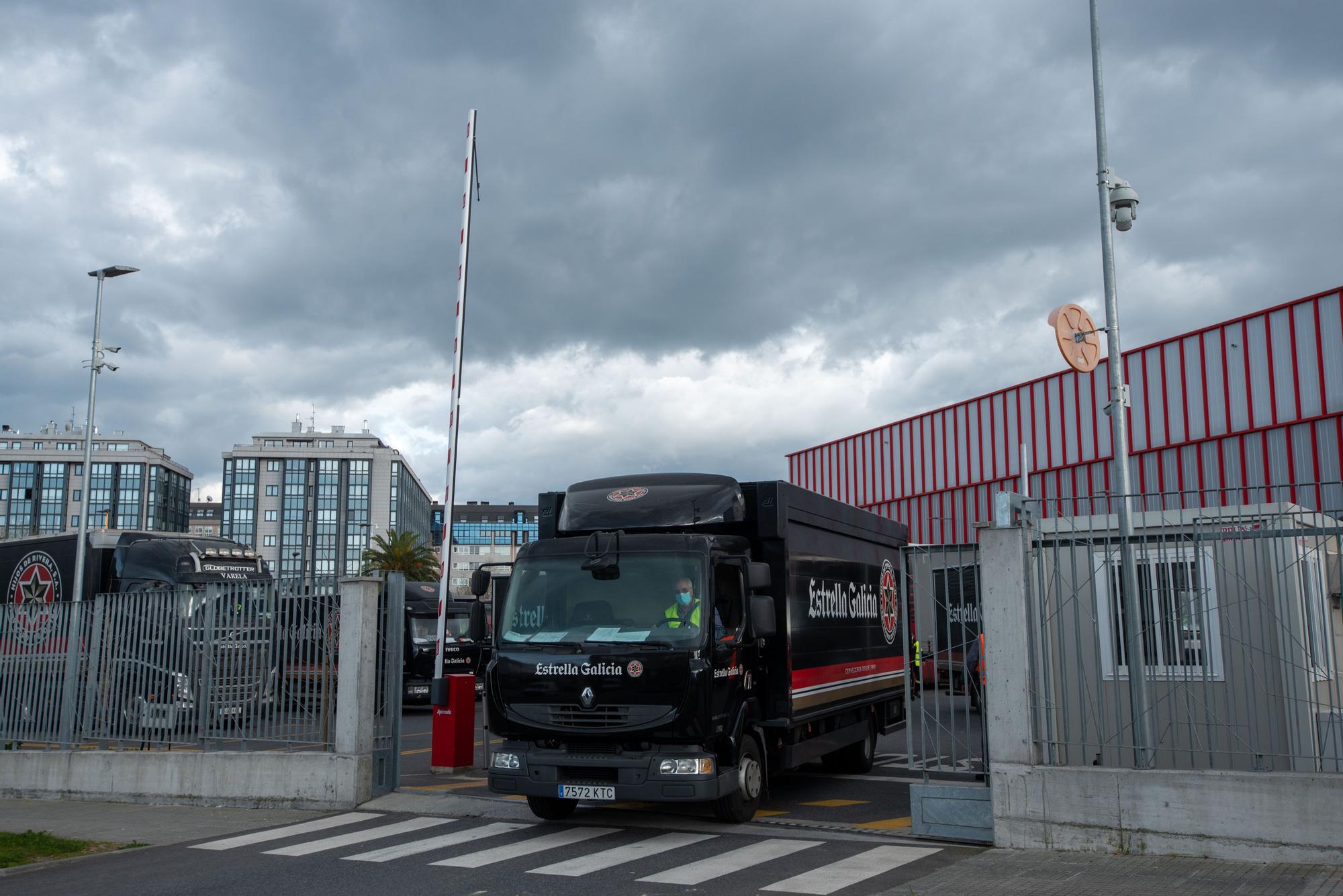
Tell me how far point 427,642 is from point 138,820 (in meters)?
13.7

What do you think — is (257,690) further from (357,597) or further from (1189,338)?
(1189,338)

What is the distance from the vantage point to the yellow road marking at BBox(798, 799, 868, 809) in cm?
1095

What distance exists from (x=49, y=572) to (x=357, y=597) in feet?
34.3

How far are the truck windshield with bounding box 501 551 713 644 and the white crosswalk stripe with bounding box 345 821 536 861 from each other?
5.76 feet

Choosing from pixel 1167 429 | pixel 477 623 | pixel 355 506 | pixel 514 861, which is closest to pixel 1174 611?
pixel 514 861

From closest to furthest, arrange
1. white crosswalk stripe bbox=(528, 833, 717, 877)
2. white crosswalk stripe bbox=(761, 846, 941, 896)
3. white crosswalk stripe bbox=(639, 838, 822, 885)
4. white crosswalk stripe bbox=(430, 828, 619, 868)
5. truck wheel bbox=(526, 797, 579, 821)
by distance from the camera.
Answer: white crosswalk stripe bbox=(761, 846, 941, 896)
white crosswalk stripe bbox=(639, 838, 822, 885)
white crosswalk stripe bbox=(528, 833, 717, 877)
white crosswalk stripe bbox=(430, 828, 619, 868)
truck wheel bbox=(526, 797, 579, 821)

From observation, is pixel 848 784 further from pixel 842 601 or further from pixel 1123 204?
pixel 1123 204

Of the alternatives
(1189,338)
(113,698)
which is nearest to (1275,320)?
(1189,338)

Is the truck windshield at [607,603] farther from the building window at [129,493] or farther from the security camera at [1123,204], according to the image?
the building window at [129,493]

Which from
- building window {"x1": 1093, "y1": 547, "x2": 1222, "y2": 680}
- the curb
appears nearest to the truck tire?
building window {"x1": 1093, "y1": 547, "x2": 1222, "y2": 680}

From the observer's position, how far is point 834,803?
1109cm

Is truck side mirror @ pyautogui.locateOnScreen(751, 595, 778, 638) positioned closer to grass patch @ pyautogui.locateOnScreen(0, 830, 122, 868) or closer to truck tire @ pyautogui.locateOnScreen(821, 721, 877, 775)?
truck tire @ pyautogui.locateOnScreen(821, 721, 877, 775)

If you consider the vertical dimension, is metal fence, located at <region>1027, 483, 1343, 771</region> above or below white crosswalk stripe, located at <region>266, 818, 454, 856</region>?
above

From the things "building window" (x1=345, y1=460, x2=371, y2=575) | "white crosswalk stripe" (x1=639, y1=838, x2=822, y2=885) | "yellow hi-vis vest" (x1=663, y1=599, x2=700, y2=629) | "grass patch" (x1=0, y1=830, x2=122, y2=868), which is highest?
"building window" (x1=345, y1=460, x2=371, y2=575)
